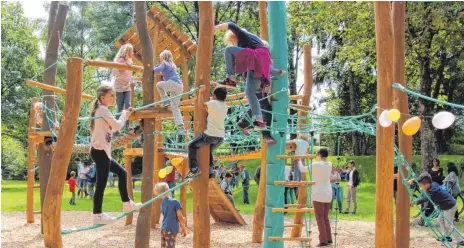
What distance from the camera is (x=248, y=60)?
6453 mm

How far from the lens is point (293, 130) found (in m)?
7.45

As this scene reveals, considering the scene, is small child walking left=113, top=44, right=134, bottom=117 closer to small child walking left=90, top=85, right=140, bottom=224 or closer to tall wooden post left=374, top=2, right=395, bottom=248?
small child walking left=90, top=85, right=140, bottom=224

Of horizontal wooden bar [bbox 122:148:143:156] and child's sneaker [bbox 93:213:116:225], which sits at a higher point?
horizontal wooden bar [bbox 122:148:143:156]

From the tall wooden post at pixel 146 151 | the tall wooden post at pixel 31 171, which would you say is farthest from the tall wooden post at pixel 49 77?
the tall wooden post at pixel 146 151

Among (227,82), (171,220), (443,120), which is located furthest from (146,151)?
(443,120)

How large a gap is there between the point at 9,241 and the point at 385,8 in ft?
27.5

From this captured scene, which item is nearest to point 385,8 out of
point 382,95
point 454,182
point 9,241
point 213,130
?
point 382,95

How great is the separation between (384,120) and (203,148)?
1.92 m

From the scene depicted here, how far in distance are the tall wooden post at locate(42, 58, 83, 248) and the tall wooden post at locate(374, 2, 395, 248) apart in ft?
10.2

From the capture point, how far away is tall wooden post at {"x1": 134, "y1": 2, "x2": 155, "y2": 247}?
7844mm

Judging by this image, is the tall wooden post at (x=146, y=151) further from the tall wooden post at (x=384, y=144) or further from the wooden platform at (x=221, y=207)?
the wooden platform at (x=221, y=207)

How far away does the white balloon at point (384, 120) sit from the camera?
5531 mm

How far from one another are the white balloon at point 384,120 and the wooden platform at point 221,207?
6.96m

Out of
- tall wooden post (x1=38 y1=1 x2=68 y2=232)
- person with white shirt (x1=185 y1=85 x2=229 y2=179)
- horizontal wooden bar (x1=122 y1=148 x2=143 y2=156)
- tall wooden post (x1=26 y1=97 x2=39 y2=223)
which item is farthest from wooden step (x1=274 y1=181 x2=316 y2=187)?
tall wooden post (x1=26 y1=97 x2=39 y2=223)
